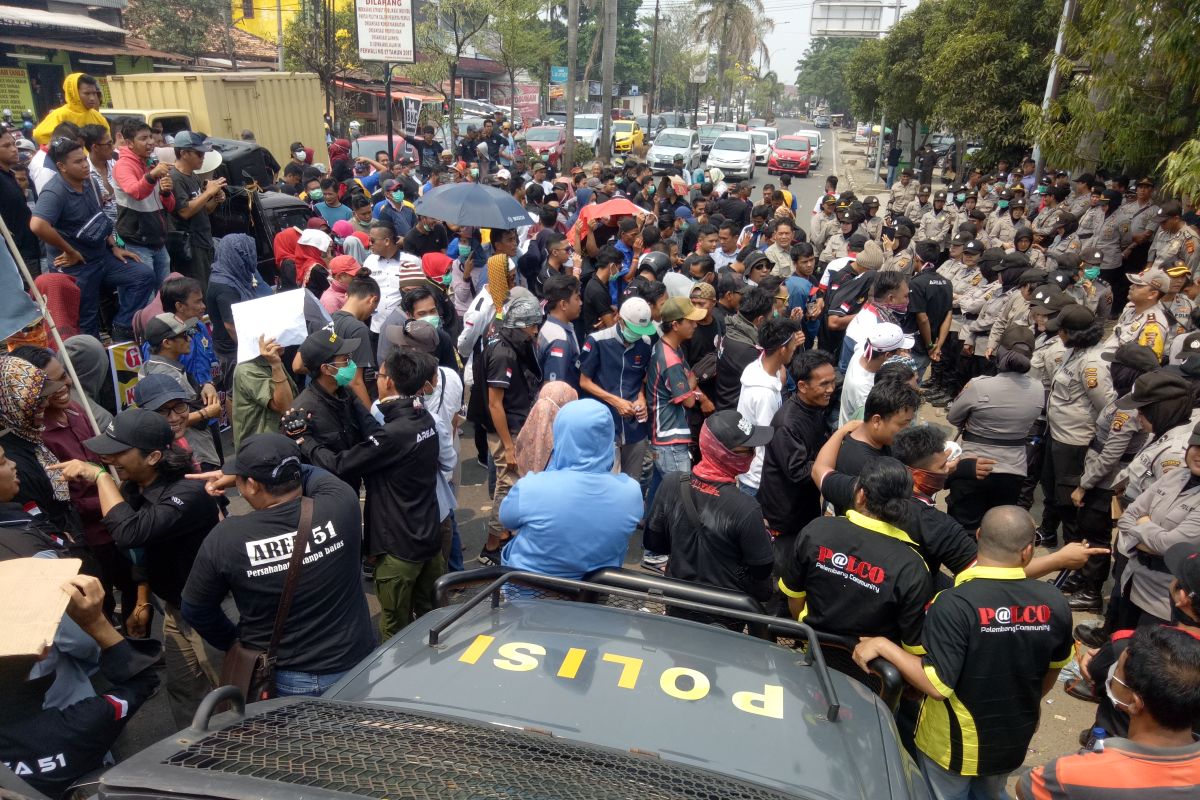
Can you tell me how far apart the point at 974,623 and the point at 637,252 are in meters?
6.29

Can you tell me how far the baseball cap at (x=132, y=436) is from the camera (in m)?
3.32

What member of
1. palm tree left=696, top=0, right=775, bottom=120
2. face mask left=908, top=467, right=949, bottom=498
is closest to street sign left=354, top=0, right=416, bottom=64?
face mask left=908, top=467, right=949, bottom=498

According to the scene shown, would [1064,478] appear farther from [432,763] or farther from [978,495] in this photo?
[432,763]

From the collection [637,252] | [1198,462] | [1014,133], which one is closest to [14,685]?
[1198,462]

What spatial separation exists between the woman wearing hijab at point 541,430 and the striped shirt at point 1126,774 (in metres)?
2.80

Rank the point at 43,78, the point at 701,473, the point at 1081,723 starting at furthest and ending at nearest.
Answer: the point at 43,78, the point at 1081,723, the point at 701,473

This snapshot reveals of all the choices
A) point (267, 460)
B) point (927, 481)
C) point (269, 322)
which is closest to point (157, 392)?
point (269, 322)

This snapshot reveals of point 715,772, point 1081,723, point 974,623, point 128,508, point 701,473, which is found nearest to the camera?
point 715,772

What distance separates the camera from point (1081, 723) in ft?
14.2

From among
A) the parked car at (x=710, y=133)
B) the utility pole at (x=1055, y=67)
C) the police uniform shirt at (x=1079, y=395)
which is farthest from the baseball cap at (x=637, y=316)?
the parked car at (x=710, y=133)

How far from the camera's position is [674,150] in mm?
26984

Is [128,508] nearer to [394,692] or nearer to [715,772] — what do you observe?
[394,692]

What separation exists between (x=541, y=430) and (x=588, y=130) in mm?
30661

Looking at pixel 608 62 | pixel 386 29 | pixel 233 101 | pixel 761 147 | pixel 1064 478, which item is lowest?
pixel 1064 478
